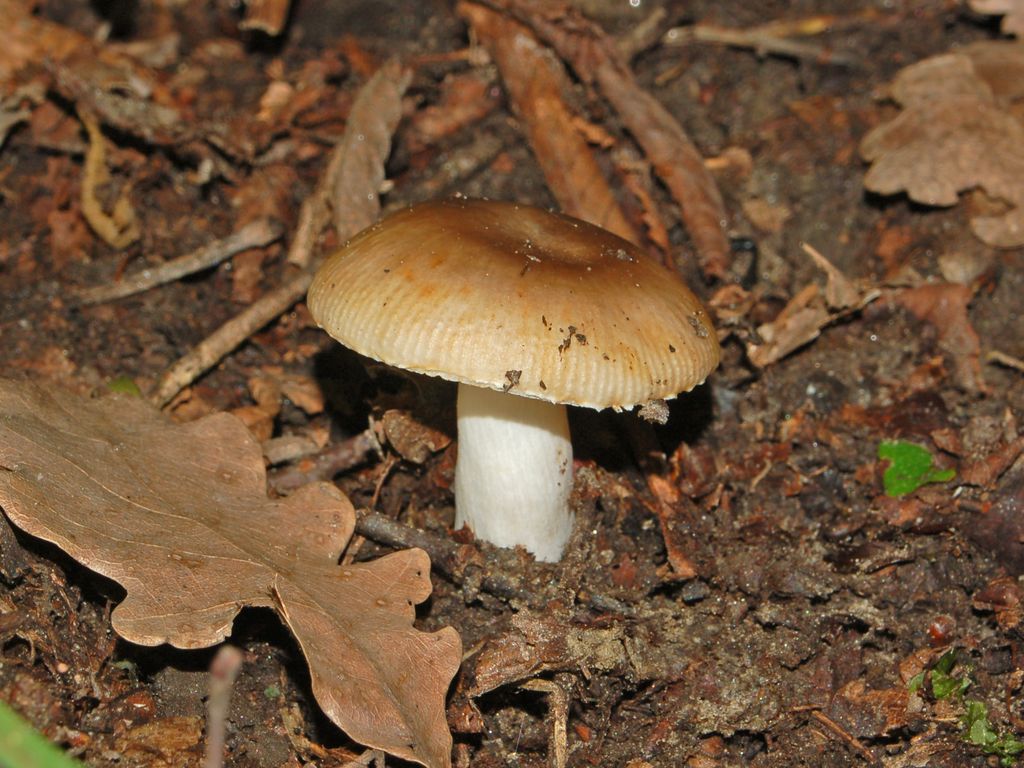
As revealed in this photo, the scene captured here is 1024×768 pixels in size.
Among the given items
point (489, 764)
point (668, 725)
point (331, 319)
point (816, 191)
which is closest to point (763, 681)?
point (668, 725)

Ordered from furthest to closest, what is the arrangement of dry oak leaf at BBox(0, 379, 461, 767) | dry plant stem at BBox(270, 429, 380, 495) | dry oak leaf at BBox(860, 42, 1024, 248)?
dry oak leaf at BBox(860, 42, 1024, 248) → dry plant stem at BBox(270, 429, 380, 495) → dry oak leaf at BBox(0, 379, 461, 767)

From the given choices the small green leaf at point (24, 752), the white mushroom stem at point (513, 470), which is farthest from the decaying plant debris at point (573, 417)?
the small green leaf at point (24, 752)

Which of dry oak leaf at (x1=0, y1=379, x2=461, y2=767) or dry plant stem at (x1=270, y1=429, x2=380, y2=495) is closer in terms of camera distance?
dry oak leaf at (x1=0, y1=379, x2=461, y2=767)

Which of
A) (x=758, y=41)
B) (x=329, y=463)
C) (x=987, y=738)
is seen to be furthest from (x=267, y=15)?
(x=987, y=738)

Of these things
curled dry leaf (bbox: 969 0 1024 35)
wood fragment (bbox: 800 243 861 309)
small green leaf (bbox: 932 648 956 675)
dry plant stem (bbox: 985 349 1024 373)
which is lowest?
small green leaf (bbox: 932 648 956 675)

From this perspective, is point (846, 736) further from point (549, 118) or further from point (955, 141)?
point (549, 118)

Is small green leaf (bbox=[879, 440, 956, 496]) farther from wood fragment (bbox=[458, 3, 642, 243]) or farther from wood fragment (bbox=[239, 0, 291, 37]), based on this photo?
wood fragment (bbox=[239, 0, 291, 37])

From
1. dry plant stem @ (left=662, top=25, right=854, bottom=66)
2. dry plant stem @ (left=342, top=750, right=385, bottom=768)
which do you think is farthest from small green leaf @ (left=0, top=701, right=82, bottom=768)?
dry plant stem @ (left=662, top=25, right=854, bottom=66)
